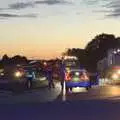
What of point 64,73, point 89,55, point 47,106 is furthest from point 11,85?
point 89,55

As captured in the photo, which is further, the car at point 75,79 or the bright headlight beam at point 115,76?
the bright headlight beam at point 115,76

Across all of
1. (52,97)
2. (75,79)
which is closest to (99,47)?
(75,79)

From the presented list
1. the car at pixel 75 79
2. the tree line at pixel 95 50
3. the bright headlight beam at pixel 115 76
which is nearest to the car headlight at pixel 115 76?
the bright headlight beam at pixel 115 76

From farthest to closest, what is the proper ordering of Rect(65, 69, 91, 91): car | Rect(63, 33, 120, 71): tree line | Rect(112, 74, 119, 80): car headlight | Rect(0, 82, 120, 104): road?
1. Rect(63, 33, 120, 71): tree line
2. Rect(112, 74, 119, 80): car headlight
3. Rect(65, 69, 91, 91): car
4. Rect(0, 82, 120, 104): road

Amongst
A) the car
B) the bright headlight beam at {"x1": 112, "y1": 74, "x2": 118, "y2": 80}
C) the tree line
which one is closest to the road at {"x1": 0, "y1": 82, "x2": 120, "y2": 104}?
the car

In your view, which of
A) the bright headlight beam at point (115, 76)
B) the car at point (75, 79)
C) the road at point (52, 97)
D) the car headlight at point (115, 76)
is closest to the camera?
the road at point (52, 97)

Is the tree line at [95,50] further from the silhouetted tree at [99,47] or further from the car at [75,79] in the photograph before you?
the car at [75,79]

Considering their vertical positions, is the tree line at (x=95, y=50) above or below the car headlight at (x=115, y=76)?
above

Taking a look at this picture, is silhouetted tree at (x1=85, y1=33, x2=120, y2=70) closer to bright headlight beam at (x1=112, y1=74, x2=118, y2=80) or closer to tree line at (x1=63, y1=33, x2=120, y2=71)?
tree line at (x1=63, y1=33, x2=120, y2=71)

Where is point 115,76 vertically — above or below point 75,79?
above

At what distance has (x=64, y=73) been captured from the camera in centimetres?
3803

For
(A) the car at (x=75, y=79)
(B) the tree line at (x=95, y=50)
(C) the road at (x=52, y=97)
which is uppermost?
(B) the tree line at (x=95, y=50)

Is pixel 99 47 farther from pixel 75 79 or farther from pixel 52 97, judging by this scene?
pixel 52 97

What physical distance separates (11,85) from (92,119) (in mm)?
19827
